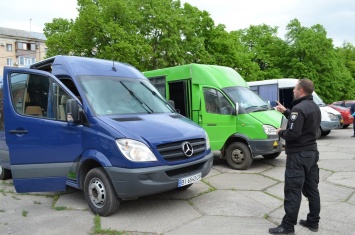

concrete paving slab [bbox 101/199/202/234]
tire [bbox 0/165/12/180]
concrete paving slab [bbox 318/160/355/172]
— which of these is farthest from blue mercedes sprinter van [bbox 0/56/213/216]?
concrete paving slab [bbox 318/160/355/172]

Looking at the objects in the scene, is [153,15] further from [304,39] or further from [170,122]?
[170,122]

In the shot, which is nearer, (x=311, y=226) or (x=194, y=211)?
(x=311, y=226)

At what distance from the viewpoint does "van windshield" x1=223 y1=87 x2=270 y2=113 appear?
26.7 ft

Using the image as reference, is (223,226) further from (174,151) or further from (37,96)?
(37,96)

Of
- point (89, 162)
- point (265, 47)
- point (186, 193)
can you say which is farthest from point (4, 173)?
point (265, 47)

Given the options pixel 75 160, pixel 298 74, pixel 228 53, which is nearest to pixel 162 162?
pixel 75 160

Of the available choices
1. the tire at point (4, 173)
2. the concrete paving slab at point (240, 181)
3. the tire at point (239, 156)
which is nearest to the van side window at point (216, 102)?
the tire at point (239, 156)

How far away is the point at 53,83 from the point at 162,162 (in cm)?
215

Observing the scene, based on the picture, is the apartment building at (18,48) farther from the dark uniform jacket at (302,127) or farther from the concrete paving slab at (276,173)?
the dark uniform jacket at (302,127)

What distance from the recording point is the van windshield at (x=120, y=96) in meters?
5.14

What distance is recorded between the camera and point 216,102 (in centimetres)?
834

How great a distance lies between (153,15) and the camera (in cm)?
2633

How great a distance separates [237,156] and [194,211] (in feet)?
10.7

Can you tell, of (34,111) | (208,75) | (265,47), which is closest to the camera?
(34,111)
